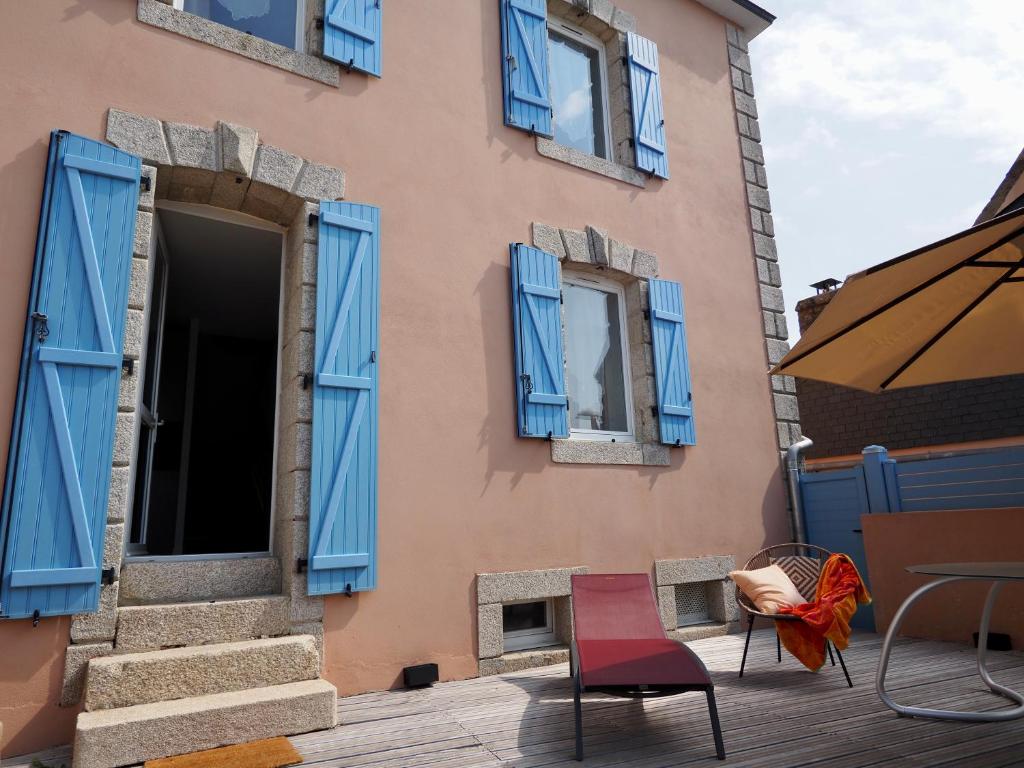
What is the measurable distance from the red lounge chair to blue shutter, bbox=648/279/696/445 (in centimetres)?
179

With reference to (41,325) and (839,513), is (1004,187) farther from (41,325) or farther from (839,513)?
(41,325)

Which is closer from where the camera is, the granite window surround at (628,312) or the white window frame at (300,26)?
the white window frame at (300,26)

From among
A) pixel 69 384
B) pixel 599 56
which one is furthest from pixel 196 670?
pixel 599 56

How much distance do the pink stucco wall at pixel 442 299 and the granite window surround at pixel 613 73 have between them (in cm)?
16

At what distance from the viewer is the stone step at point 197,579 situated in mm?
3460

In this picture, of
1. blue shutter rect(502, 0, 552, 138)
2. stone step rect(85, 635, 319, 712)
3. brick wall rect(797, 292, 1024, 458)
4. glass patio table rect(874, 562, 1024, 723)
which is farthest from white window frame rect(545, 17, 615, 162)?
brick wall rect(797, 292, 1024, 458)

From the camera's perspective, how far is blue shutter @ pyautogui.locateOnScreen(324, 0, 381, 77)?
14.5 ft

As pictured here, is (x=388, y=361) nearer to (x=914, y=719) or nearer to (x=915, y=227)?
(x=914, y=719)

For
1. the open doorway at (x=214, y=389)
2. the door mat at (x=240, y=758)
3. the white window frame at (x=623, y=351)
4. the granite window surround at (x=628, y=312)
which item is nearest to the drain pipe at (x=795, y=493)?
the granite window surround at (x=628, y=312)

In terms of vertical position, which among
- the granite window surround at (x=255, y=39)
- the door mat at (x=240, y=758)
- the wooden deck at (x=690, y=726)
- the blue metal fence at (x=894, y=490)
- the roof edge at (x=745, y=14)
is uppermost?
the roof edge at (x=745, y=14)

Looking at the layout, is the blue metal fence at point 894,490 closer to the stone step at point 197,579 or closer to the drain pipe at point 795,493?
Answer: the drain pipe at point 795,493

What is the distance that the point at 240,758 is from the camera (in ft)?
8.86

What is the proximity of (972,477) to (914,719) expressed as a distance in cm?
276

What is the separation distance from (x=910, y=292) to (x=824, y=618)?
5.86 feet
